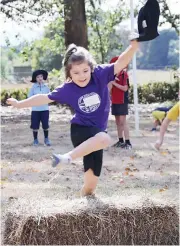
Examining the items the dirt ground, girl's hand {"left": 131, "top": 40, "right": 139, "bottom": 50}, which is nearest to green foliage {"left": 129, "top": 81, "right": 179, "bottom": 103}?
the dirt ground

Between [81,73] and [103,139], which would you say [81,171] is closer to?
[103,139]

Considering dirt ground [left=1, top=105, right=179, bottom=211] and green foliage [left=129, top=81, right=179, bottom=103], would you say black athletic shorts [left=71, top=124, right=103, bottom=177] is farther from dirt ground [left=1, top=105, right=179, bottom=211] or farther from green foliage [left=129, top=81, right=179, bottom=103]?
green foliage [left=129, top=81, right=179, bottom=103]

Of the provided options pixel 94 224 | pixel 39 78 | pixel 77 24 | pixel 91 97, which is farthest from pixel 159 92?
pixel 94 224

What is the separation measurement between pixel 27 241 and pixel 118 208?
2.79 feet

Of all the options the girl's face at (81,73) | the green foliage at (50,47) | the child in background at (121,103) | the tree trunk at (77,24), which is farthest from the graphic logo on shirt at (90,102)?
the green foliage at (50,47)

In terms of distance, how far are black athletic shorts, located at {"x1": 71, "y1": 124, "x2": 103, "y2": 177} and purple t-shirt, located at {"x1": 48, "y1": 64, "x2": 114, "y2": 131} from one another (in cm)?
5

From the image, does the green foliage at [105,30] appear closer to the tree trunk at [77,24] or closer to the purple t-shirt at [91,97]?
the tree trunk at [77,24]

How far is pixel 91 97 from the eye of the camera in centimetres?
504

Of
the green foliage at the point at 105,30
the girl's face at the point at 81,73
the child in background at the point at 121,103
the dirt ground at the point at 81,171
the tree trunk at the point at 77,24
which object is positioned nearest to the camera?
the girl's face at the point at 81,73

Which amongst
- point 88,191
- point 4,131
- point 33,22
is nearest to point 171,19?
point 33,22

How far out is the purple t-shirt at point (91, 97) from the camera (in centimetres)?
506

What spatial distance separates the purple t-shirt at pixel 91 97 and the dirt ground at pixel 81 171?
814mm

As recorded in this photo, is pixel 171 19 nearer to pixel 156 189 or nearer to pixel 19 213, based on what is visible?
pixel 156 189

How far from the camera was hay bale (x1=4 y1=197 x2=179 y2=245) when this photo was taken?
476cm
